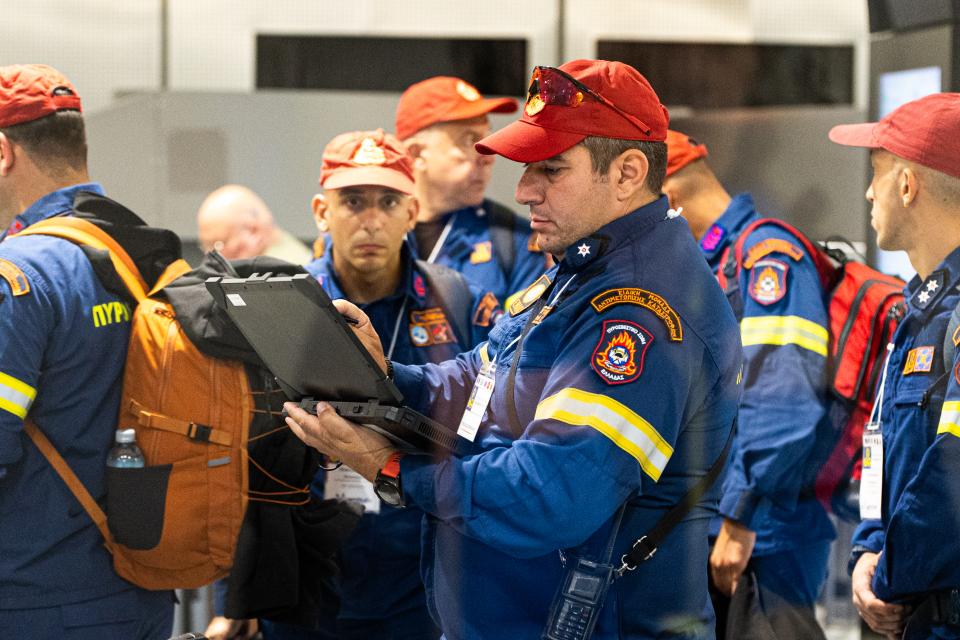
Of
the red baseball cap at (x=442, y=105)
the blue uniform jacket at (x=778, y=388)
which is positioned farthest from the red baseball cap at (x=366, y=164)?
the blue uniform jacket at (x=778, y=388)

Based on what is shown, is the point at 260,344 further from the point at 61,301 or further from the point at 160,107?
the point at 160,107

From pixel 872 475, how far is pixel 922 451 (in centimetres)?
18

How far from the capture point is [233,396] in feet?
7.66

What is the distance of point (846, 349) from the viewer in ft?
9.69

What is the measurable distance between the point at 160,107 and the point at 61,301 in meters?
1.77

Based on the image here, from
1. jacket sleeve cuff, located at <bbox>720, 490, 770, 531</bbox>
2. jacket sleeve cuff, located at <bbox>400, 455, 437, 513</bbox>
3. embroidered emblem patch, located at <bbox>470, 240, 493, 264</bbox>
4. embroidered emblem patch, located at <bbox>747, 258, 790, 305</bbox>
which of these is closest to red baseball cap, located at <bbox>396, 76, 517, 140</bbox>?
embroidered emblem patch, located at <bbox>470, 240, 493, 264</bbox>

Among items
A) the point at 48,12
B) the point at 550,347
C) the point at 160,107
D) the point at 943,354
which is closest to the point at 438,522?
the point at 550,347

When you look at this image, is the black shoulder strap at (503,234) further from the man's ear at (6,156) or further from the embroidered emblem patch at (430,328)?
the man's ear at (6,156)

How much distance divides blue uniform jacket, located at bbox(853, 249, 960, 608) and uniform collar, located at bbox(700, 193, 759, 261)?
0.87 meters

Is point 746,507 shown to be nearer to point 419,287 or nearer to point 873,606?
point 873,606

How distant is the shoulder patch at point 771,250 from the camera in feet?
9.95

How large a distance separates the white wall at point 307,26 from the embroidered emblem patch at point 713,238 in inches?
23.2

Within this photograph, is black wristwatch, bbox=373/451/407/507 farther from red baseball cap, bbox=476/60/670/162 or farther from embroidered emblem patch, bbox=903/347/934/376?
embroidered emblem patch, bbox=903/347/934/376

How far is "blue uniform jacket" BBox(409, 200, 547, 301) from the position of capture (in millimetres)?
3492
